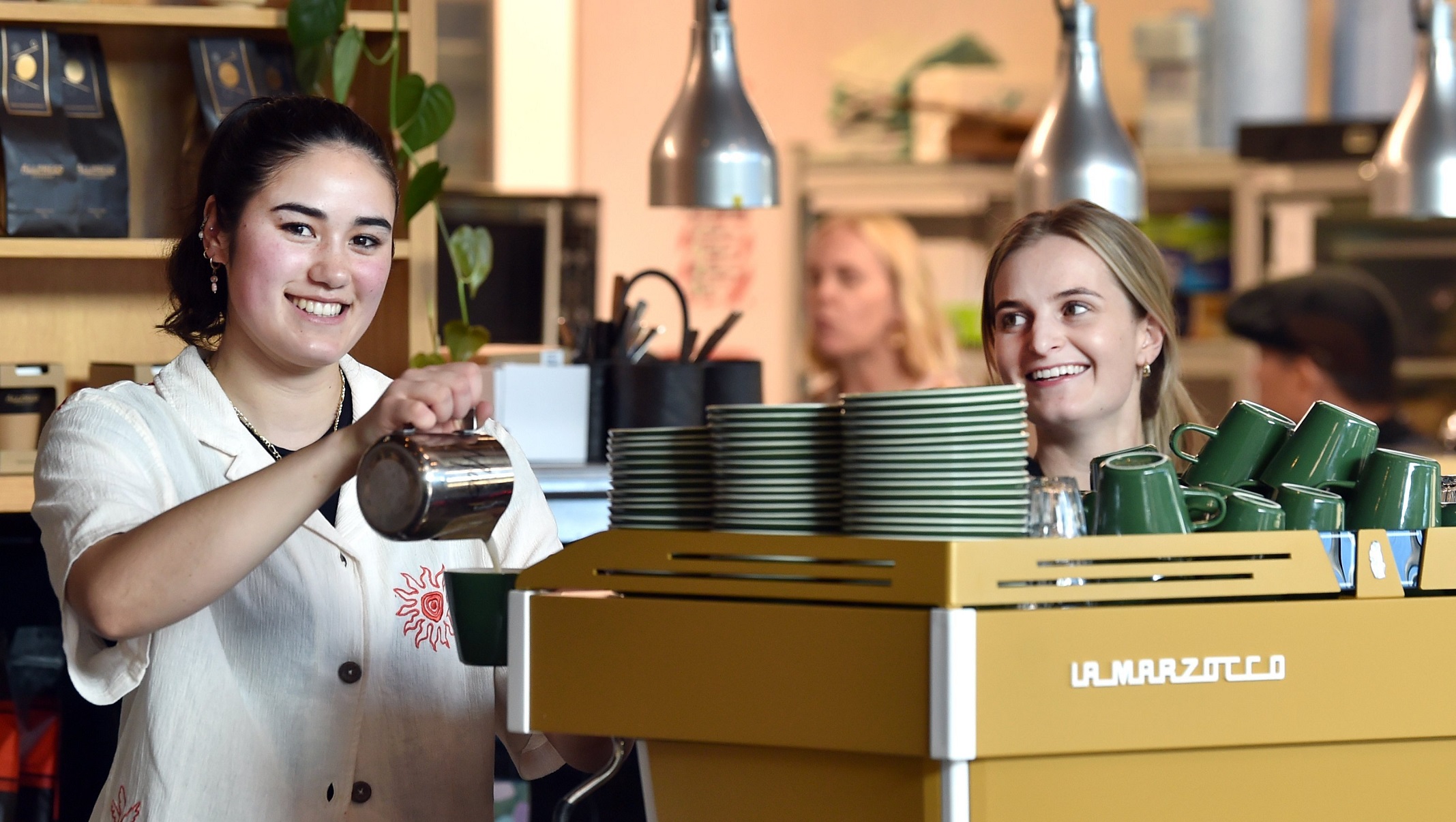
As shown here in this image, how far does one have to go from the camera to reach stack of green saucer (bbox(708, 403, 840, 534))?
0.99 m

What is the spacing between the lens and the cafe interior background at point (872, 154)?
368 centimetres

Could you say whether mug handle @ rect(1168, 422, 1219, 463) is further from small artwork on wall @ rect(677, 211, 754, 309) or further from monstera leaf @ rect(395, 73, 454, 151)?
small artwork on wall @ rect(677, 211, 754, 309)

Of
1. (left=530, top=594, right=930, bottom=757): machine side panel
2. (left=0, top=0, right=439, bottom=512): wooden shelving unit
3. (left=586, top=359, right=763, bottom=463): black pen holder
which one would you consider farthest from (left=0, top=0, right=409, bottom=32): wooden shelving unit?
(left=530, top=594, right=930, bottom=757): machine side panel

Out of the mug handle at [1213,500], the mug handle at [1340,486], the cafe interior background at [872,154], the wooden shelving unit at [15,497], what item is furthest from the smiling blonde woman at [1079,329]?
the wooden shelving unit at [15,497]

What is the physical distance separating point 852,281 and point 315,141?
303 centimetres

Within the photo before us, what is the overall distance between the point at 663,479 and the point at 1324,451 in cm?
51

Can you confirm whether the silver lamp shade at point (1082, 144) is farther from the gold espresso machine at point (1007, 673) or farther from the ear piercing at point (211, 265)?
the gold espresso machine at point (1007, 673)

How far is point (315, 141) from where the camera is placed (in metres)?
1.37

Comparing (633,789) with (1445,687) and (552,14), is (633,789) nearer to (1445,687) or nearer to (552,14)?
(1445,687)

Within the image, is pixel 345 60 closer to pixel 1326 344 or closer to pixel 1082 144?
pixel 1082 144

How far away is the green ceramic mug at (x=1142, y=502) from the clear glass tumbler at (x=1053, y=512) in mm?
32

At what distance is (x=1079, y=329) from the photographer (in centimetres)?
165

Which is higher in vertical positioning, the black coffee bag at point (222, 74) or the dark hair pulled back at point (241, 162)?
the black coffee bag at point (222, 74)

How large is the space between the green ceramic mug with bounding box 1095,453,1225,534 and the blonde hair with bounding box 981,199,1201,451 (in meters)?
0.67
